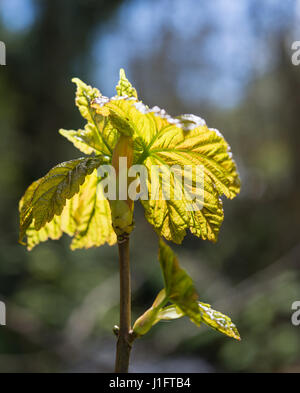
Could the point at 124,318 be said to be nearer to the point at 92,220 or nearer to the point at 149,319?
the point at 149,319

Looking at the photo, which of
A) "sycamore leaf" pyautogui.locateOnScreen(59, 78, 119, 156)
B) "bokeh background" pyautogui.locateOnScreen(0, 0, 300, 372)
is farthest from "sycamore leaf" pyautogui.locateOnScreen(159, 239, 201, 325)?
"bokeh background" pyautogui.locateOnScreen(0, 0, 300, 372)

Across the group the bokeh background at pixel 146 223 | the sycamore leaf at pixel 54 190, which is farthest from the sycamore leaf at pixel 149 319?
the bokeh background at pixel 146 223

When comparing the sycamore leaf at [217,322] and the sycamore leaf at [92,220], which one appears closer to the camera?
the sycamore leaf at [217,322]

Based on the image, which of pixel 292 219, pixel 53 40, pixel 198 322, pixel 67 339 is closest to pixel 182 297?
pixel 198 322

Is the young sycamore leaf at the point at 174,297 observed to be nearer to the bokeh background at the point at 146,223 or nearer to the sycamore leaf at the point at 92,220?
the sycamore leaf at the point at 92,220

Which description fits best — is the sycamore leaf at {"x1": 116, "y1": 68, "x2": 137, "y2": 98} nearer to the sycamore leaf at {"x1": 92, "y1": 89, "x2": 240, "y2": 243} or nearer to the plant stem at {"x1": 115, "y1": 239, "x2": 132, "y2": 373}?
the sycamore leaf at {"x1": 92, "y1": 89, "x2": 240, "y2": 243}

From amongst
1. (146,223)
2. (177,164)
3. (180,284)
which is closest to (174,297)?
(180,284)

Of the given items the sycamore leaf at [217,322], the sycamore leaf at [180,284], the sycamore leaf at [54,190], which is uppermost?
the sycamore leaf at [54,190]
